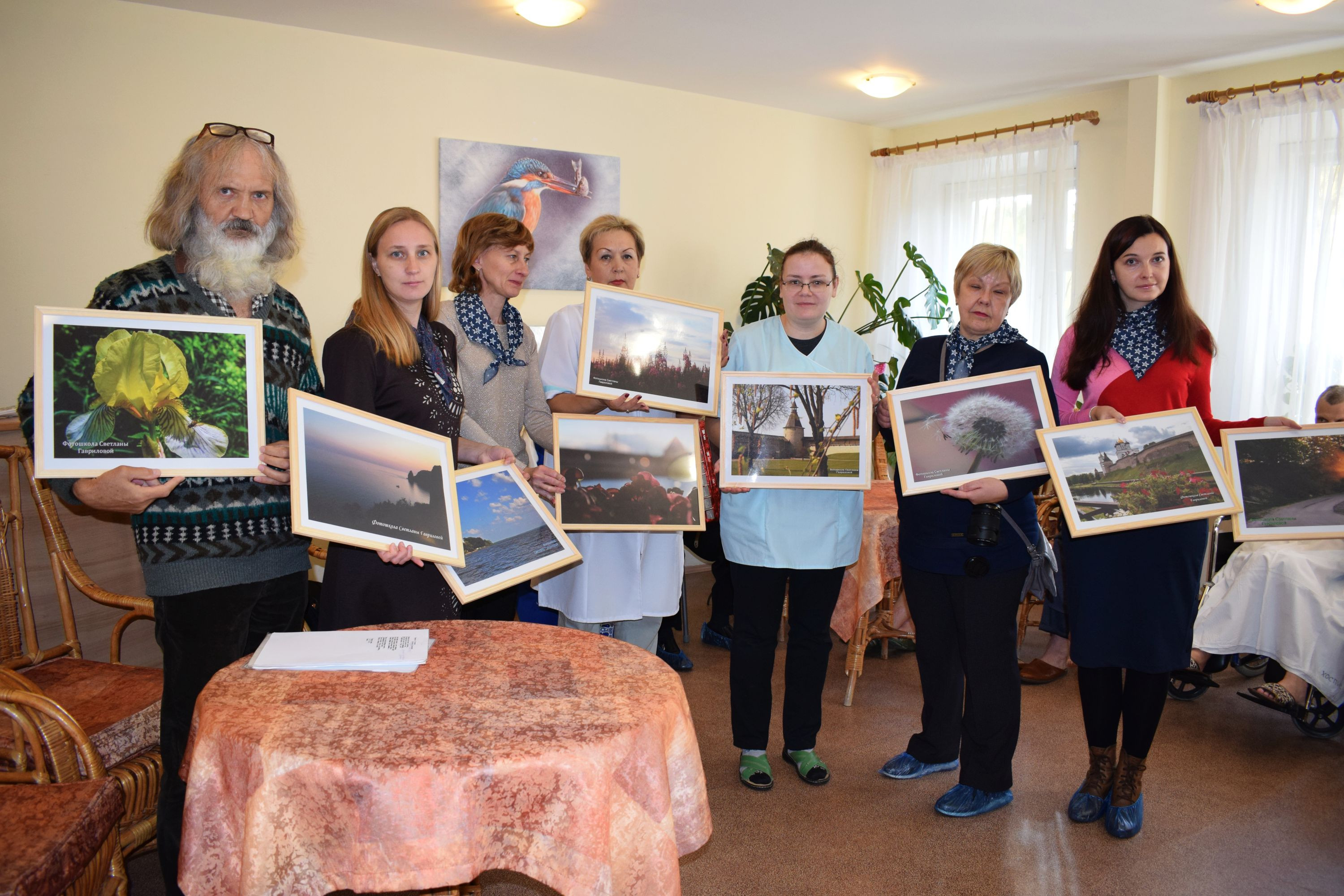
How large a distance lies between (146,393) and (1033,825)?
2694 mm

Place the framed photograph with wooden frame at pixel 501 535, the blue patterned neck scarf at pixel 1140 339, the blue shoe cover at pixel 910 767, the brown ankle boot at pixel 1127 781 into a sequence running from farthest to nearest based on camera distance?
1. the blue shoe cover at pixel 910 767
2. the brown ankle boot at pixel 1127 781
3. the blue patterned neck scarf at pixel 1140 339
4. the framed photograph with wooden frame at pixel 501 535

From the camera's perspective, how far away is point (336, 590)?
2029mm

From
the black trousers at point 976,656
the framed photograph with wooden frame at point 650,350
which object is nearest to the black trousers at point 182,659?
the framed photograph with wooden frame at point 650,350

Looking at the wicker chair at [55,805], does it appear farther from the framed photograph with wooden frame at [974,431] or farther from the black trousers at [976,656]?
the black trousers at [976,656]

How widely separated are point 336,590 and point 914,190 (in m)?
5.99

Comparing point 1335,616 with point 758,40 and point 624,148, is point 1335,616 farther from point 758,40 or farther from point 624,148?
point 624,148

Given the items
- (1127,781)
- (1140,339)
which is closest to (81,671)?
(1127,781)

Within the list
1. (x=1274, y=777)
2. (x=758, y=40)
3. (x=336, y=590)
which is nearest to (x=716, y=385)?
(x=336, y=590)

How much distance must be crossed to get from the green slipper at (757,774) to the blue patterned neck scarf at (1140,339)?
166 cm

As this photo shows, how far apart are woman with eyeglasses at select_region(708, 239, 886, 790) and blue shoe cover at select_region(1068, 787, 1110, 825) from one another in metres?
0.83

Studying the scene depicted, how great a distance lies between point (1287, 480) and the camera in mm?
2508

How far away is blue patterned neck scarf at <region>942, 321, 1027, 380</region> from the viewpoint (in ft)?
8.72

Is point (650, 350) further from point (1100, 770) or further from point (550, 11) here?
point (550, 11)

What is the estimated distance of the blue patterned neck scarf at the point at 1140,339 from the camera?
2.66m
